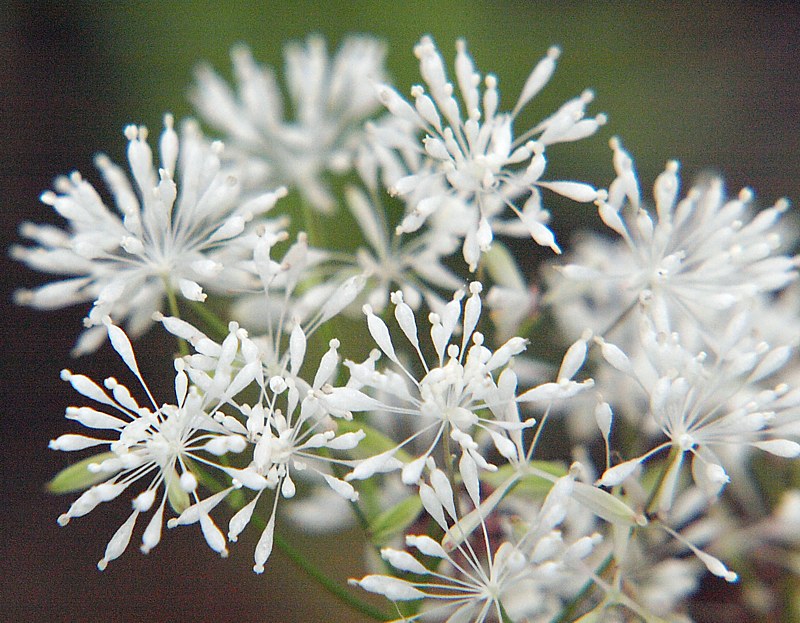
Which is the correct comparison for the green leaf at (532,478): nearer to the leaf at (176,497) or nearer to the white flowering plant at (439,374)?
the white flowering plant at (439,374)

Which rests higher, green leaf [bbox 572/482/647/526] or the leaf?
green leaf [bbox 572/482/647/526]

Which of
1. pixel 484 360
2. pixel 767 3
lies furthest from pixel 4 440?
pixel 767 3

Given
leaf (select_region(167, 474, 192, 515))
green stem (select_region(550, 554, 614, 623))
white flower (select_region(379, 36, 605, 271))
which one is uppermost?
white flower (select_region(379, 36, 605, 271))

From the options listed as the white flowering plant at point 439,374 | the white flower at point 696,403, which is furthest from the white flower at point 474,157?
the white flower at point 696,403

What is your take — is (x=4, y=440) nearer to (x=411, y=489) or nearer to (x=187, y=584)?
(x=187, y=584)

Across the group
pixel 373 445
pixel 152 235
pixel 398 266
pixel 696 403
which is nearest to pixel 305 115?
pixel 398 266

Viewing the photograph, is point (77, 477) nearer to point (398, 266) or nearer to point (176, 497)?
point (176, 497)

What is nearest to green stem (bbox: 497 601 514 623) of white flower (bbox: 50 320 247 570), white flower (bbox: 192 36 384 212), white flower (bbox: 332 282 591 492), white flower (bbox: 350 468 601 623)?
white flower (bbox: 350 468 601 623)

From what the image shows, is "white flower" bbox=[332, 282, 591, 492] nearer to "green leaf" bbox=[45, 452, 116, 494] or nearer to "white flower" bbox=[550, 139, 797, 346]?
"white flower" bbox=[550, 139, 797, 346]
